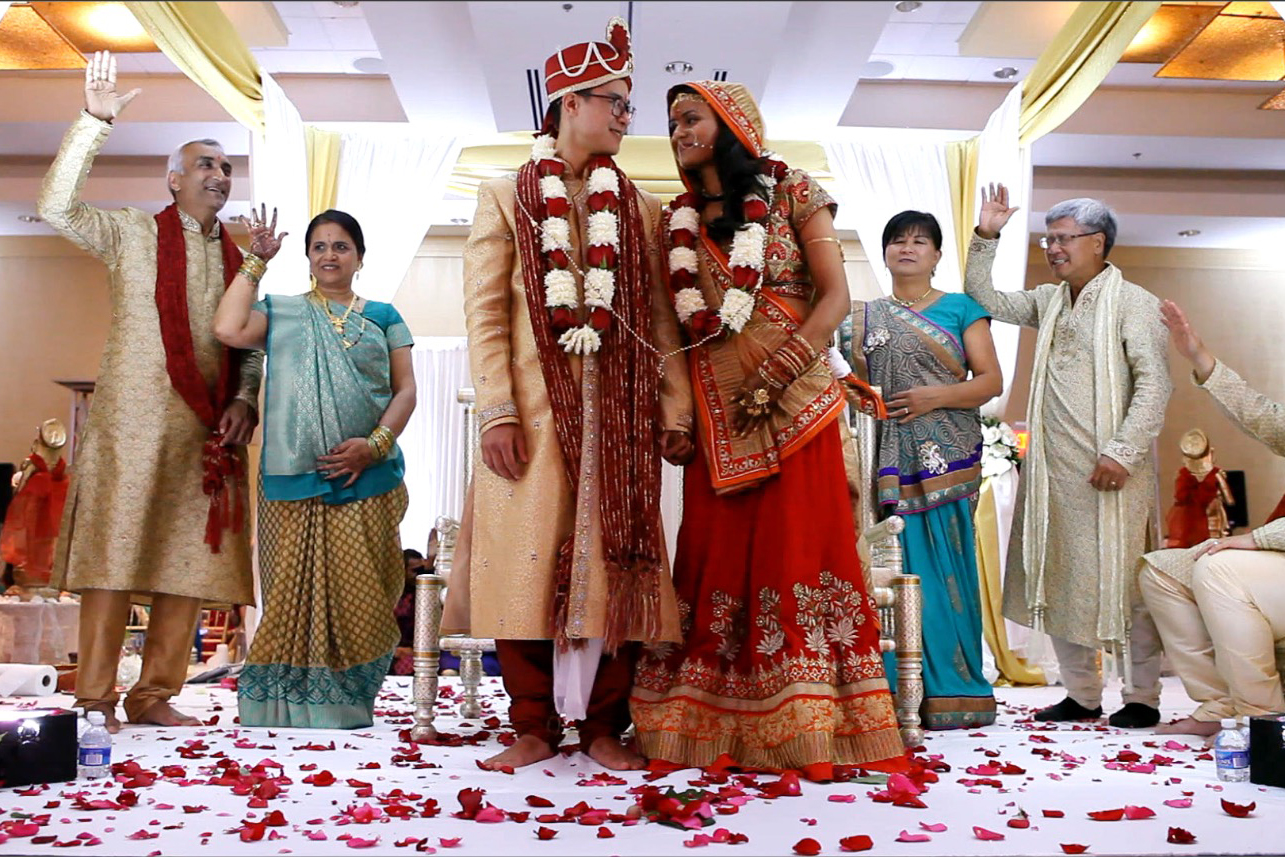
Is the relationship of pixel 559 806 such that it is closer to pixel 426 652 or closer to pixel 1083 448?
pixel 426 652

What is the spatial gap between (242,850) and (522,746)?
3.23ft

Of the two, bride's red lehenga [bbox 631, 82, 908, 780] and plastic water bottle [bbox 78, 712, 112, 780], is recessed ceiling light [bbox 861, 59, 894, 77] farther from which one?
plastic water bottle [bbox 78, 712, 112, 780]

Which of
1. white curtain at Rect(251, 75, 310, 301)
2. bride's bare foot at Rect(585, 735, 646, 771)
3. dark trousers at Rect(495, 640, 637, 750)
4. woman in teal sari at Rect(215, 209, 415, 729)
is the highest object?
white curtain at Rect(251, 75, 310, 301)

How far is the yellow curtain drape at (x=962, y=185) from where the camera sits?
6570mm

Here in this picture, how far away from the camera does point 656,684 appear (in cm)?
282

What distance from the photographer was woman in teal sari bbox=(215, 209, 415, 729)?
3615mm

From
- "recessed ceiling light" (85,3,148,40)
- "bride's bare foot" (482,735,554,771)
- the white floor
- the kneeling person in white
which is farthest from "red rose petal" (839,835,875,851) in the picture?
the kneeling person in white

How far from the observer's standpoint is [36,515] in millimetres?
8484

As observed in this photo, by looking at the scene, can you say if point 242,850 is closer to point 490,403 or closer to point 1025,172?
point 490,403

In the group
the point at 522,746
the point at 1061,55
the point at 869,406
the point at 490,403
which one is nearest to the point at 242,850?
the point at 522,746

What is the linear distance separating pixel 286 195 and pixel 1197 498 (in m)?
6.99

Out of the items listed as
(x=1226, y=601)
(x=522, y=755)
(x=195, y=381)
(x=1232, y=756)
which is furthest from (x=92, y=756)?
(x=1226, y=601)

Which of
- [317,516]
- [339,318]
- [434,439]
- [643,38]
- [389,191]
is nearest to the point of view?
[643,38]

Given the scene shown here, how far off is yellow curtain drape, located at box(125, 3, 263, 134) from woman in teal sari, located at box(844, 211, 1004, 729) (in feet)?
7.16
